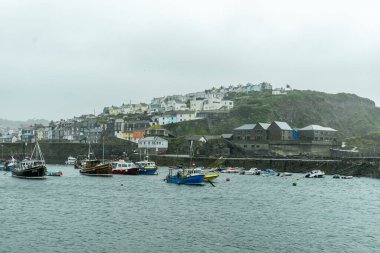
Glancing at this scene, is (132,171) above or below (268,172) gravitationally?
above

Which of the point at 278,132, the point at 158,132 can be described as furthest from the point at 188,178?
the point at 158,132

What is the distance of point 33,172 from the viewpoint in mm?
95375

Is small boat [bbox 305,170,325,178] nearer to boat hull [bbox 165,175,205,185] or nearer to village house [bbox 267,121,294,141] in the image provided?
boat hull [bbox 165,175,205,185]

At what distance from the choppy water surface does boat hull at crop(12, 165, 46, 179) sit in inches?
542

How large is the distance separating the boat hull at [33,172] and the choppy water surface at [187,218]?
13.8 meters

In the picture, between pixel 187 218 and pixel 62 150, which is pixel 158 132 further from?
pixel 187 218

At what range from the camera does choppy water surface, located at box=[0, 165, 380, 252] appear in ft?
127

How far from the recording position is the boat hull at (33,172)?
94.5 meters

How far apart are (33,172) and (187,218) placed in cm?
5425

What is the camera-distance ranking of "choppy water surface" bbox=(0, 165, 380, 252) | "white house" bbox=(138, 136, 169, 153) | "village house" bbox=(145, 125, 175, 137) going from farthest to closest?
"village house" bbox=(145, 125, 175, 137), "white house" bbox=(138, 136, 169, 153), "choppy water surface" bbox=(0, 165, 380, 252)

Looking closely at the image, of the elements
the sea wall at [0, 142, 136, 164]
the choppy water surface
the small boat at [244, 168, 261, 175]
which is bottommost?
the choppy water surface

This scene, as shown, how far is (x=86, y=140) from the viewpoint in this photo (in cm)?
19362

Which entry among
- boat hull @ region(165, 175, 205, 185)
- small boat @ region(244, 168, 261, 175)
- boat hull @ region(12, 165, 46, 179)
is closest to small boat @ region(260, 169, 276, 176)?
small boat @ region(244, 168, 261, 175)

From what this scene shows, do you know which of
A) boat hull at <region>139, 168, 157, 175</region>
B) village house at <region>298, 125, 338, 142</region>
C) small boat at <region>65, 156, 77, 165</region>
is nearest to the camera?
boat hull at <region>139, 168, 157, 175</region>
